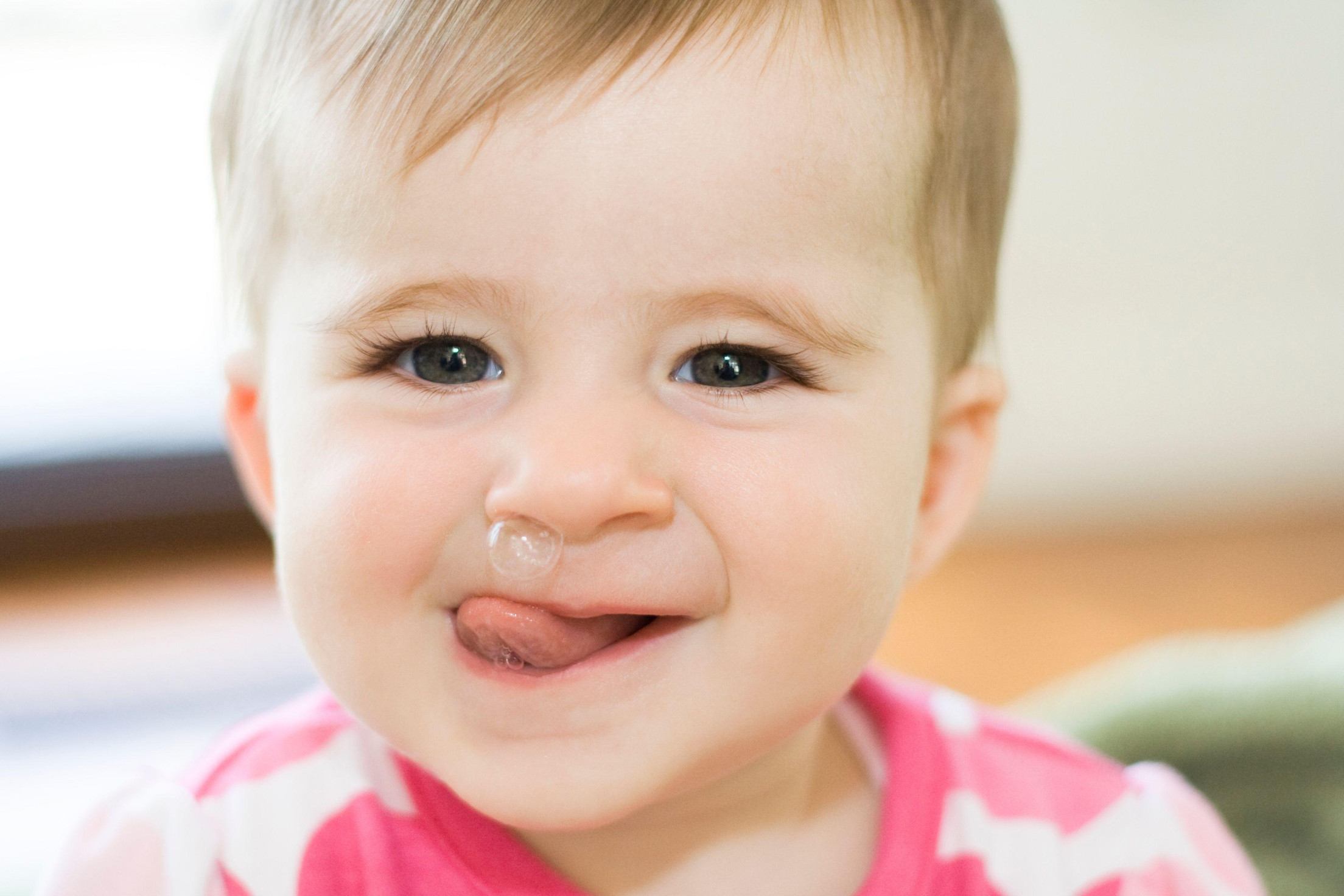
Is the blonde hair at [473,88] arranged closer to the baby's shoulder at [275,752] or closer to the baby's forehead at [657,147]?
the baby's forehead at [657,147]

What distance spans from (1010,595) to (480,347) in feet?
4.15

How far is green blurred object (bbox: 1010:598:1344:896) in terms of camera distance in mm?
1038

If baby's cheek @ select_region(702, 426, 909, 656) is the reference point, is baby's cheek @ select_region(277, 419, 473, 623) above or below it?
above

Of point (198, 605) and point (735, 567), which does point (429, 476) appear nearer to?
point (735, 567)

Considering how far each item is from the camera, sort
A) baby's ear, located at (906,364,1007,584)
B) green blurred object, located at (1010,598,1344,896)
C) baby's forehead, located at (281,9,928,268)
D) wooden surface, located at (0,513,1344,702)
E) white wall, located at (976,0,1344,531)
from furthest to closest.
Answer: white wall, located at (976,0,1344,531) < wooden surface, located at (0,513,1344,702) < green blurred object, located at (1010,598,1344,896) < baby's ear, located at (906,364,1007,584) < baby's forehead, located at (281,9,928,268)

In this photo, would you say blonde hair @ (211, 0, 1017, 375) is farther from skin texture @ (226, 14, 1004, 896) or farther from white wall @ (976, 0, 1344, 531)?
white wall @ (976, 0, 1344, 531)

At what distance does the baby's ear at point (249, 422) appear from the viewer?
28.9 inches

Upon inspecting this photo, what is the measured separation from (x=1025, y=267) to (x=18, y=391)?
1.29 m

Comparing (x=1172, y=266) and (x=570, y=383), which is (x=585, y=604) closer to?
(x=570, y=383)

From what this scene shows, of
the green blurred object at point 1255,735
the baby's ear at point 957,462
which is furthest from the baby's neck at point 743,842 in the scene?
the green blurred object at point 1255,735

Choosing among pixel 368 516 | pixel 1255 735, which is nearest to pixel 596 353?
pixel 368 516

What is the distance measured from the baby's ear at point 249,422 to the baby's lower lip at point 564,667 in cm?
18

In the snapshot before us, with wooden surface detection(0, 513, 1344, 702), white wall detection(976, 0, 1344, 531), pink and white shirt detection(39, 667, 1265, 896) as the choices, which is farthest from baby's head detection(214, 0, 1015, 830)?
white wall detection(976, 0, 1344, 531)

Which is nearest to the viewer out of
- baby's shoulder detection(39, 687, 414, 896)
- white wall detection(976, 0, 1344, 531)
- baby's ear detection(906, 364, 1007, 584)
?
baby's shoulder detection(39, 687, 414, 896)
